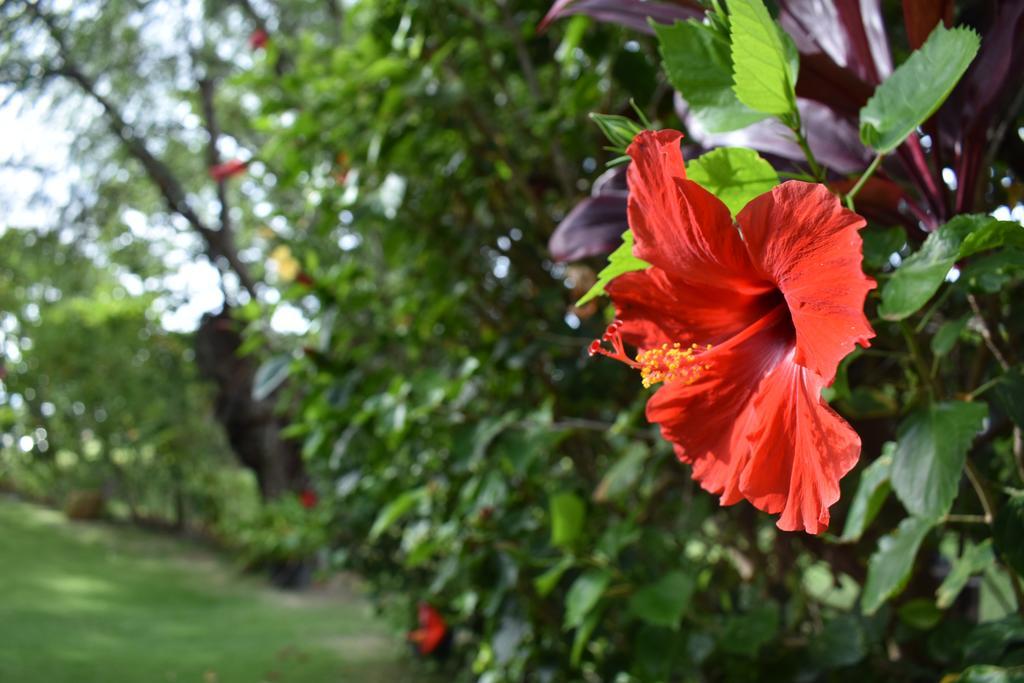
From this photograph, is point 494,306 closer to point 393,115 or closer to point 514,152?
point 514,152

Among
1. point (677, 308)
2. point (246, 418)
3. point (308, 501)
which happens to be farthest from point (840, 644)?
point (246, 418)

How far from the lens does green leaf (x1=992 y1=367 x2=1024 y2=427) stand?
75 centimetres

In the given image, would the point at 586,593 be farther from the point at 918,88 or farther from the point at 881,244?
the point at 918,88

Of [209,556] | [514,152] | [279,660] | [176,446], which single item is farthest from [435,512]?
[176,446]

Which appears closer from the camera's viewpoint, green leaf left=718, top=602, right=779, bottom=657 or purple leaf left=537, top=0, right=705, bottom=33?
purple leaf left=537, top=0, right=705, bottom=33

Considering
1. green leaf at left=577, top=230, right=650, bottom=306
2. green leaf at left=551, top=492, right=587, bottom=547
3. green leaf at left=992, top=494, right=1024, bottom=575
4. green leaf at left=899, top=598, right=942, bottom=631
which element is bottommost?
green leaf at left=899, top=598, right=942, bottom=631

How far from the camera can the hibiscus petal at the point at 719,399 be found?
600mm

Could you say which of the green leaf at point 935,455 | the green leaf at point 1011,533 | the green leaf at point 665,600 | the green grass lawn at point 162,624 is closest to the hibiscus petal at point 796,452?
the green leaf at point 935,455

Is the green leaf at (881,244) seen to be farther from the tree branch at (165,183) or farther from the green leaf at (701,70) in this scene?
the tree branch at (165,183)

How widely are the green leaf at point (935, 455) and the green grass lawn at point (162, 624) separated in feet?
8.29

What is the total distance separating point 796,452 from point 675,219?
155mm

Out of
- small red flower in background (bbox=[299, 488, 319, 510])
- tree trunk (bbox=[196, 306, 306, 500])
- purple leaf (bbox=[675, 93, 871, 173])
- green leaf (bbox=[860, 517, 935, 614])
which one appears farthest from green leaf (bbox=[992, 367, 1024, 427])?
tree trunk (bbox=[196, 306, 306, 500])

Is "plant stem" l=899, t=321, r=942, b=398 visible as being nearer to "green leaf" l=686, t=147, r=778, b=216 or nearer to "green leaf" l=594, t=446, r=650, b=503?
"green leaf" l=686, t=147, r=778, b=216

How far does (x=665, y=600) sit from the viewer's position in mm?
1184
